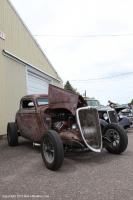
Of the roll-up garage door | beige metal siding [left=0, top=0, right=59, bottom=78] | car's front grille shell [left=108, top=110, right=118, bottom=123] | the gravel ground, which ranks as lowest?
the gravel ground

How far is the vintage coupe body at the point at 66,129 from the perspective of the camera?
6.02m

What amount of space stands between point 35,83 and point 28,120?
751cm

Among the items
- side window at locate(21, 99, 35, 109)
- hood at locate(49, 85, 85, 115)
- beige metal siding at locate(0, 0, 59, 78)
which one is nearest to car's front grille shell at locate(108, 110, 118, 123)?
side window at locate(21, 99, 35, 109)

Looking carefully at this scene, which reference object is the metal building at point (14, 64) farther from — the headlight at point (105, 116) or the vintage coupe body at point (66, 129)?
the headlight at point (105, 116)

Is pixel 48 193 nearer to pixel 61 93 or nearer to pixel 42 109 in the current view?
pixel 61 93

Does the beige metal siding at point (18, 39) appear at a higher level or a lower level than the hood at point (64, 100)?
higher

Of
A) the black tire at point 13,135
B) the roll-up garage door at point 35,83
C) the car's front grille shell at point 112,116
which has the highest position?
the roll-up garage door at point 35,83

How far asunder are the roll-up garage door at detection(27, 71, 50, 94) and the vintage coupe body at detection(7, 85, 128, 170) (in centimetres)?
637

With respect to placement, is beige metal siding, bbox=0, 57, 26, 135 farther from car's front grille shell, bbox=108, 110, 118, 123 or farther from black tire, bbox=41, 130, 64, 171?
black tire, bbox=41, 130, 64, 171

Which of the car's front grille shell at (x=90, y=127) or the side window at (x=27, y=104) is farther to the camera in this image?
the side window at (x=27, y=104)

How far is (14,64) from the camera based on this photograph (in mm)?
12555

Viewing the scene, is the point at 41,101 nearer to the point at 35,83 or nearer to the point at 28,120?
the point at 28,120

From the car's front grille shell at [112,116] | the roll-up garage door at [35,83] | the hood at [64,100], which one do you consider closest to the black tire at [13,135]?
the hood at [64,100]

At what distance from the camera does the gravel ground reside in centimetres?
418
